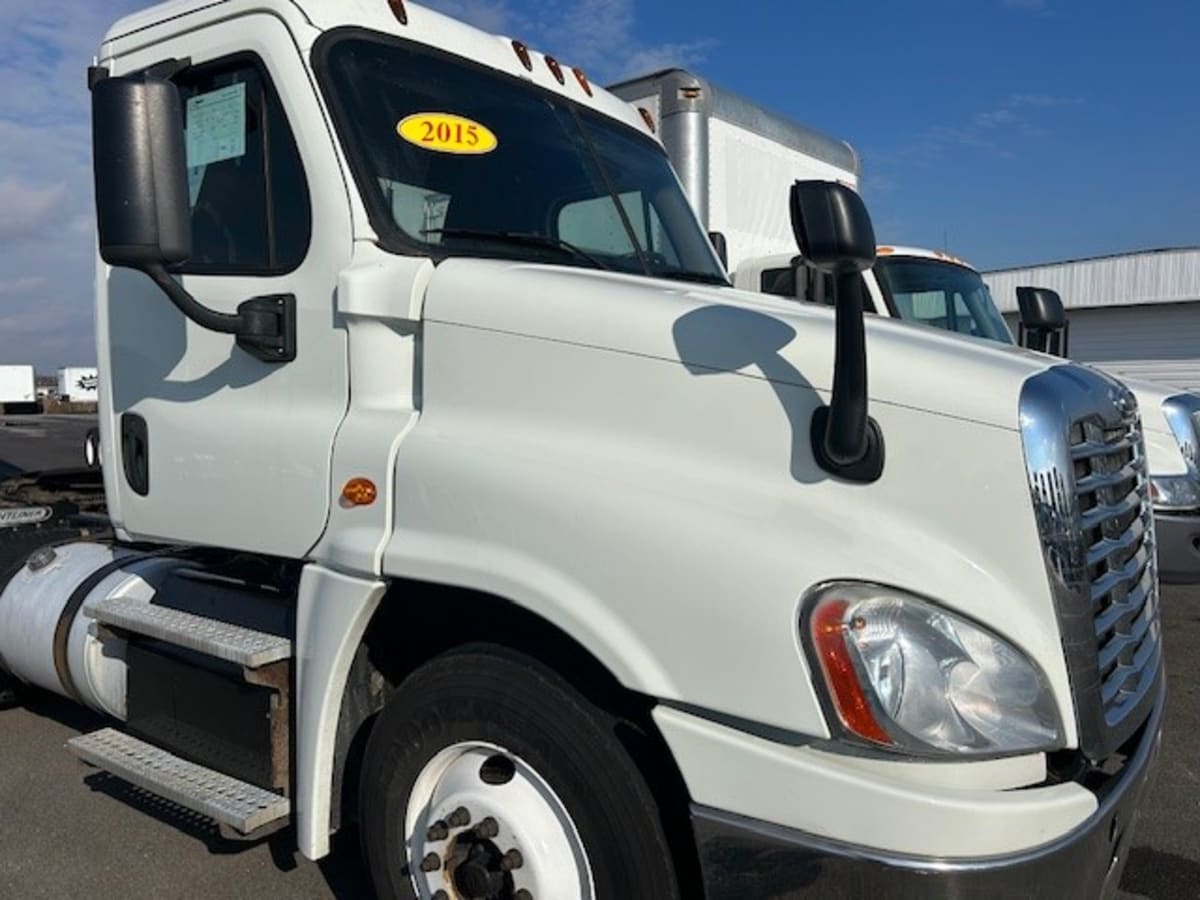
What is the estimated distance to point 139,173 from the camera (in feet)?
8.64

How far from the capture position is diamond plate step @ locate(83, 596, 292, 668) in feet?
9.66

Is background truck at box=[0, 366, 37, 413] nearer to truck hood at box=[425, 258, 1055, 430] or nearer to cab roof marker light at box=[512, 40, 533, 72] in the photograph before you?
cab roof marker light at box=[512, 40, 533, 72]

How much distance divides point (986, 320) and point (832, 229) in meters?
6.08

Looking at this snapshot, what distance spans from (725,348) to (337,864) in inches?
94.4

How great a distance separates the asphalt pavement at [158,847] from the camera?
3.43 metres

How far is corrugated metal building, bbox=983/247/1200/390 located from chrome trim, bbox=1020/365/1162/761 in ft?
71.1

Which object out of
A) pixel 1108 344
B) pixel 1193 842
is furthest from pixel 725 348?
pixel 1108 344

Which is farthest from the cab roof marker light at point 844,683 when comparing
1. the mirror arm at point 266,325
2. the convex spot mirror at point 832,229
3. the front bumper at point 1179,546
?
the front bumper at point 1179,546

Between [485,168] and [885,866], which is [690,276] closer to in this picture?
[485,168]

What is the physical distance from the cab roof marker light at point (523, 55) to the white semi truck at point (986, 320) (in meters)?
2.72

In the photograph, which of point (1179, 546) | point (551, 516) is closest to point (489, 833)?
point (551, 516)

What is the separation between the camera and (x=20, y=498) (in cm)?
579

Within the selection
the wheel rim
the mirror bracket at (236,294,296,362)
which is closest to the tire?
the wheel rim

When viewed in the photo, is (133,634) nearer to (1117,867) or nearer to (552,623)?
(552,623)
